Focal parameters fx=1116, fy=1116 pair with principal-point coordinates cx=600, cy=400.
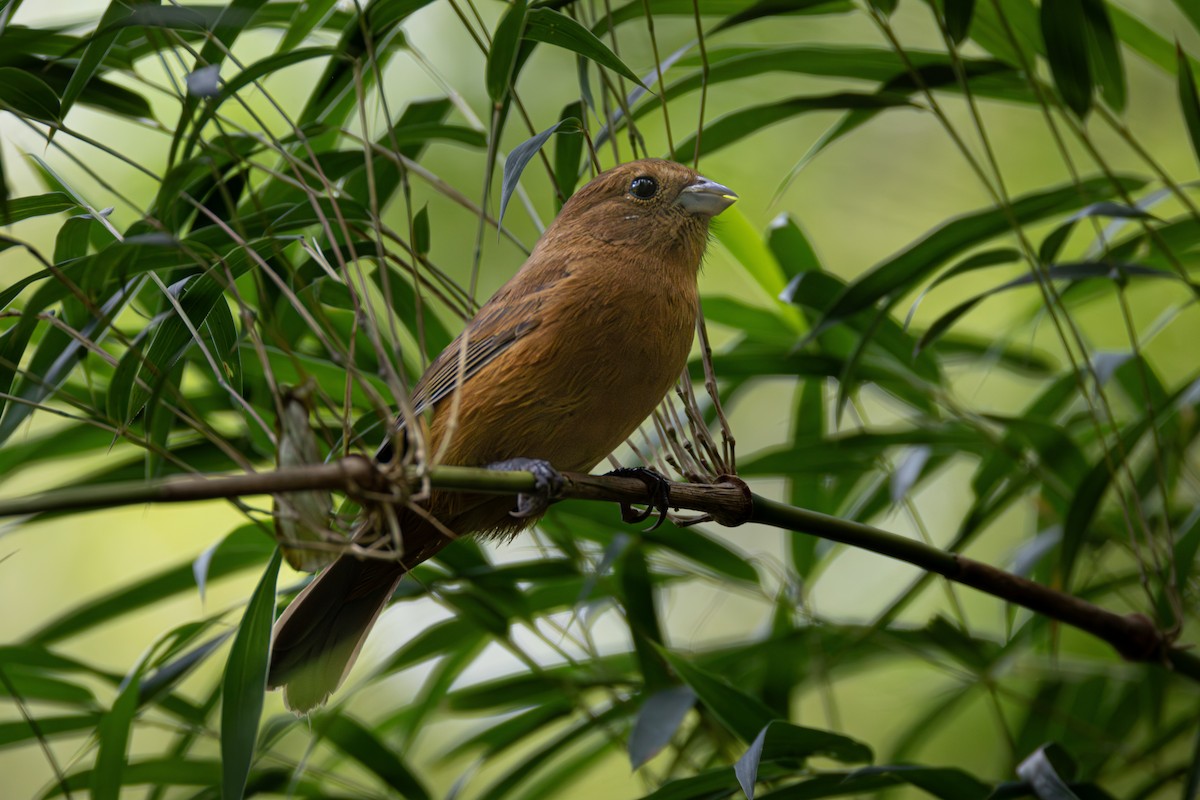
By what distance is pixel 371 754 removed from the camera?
271 centimetres

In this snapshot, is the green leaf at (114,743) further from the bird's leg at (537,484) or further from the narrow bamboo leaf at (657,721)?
the narrow bamboo leaf at (657,721)

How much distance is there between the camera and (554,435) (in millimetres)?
2064

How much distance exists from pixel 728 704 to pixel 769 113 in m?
1.32

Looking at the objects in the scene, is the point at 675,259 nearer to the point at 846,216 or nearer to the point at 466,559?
the point at 466,559

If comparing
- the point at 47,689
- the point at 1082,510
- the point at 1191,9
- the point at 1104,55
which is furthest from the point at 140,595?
the point at 1191,9

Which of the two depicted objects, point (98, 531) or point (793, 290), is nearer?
point (793, 290)

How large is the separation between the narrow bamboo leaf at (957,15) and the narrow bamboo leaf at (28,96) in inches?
64.7

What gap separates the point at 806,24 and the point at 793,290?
4.23 meters

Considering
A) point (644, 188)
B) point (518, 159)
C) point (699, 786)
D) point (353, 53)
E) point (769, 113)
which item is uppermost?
point (353, 53)

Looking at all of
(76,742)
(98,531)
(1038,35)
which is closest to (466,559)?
(1038,35)

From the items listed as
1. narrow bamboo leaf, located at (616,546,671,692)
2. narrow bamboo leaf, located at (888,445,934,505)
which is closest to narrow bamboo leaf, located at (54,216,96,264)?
narrow bamboo leaf, located at (616,546,671,692)

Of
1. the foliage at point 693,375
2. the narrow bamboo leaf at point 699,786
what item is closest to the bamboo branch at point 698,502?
the foliage at point 693,375

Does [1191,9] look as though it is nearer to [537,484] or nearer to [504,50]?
[504,50]

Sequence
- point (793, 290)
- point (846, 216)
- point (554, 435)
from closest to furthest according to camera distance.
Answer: point (554, 435), point (793, 290), point (846, 216)
